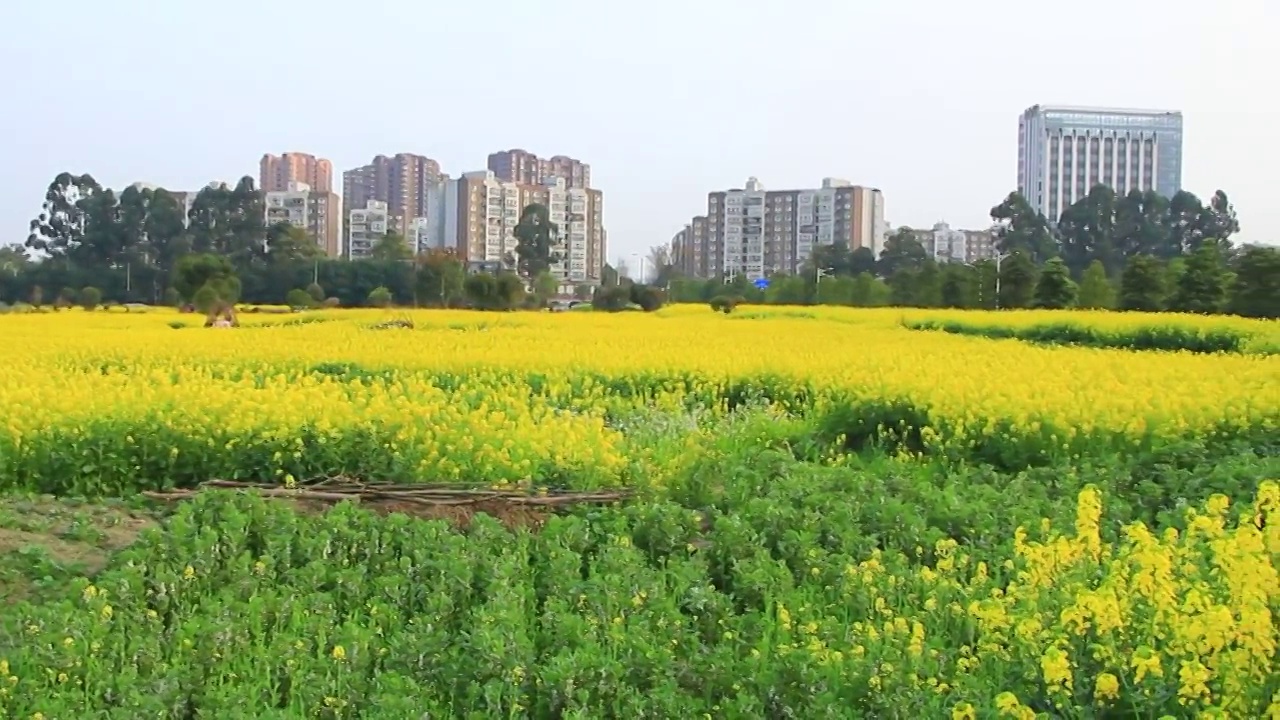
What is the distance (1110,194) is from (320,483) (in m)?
54.3

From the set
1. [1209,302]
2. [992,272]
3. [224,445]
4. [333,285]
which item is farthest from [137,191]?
[224,445]

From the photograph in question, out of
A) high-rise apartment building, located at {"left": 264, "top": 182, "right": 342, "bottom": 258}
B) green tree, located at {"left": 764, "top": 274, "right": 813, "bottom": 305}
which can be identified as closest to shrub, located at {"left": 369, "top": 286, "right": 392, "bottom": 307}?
green tree, located at {"left": 764, "top": 274, "right": 813, "bottom": 305}

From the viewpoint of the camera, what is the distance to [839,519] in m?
5.16

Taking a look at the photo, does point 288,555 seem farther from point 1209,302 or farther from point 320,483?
point 1209,302

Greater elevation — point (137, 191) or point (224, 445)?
point (137, 191)

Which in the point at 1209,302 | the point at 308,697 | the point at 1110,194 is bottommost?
the point at 308,697

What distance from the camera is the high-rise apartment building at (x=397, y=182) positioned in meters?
114

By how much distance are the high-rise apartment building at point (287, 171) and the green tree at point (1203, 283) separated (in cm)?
8592

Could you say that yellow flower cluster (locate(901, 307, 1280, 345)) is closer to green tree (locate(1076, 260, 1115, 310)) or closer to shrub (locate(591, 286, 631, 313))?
green tree (locate(1076, 260, 1115, 310))

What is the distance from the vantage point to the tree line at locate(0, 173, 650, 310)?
48.3 metres

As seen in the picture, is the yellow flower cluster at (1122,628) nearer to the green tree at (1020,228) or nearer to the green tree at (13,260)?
the green tree at (1020,228)

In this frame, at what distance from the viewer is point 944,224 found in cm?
9731

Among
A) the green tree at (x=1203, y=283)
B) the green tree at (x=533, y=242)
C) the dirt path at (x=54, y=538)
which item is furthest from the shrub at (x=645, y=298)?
the dirt path at (x=54, y=538)

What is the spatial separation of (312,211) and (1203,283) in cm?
6686
